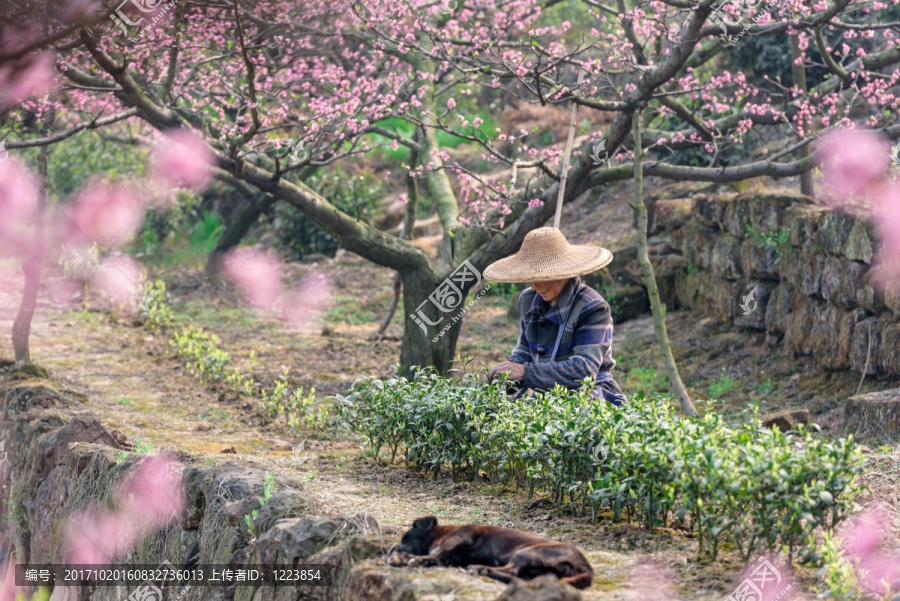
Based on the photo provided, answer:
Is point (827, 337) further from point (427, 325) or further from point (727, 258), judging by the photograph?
point (427, 325)

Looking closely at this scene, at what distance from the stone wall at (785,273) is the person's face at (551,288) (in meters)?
3.62

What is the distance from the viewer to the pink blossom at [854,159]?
8750 millimetres

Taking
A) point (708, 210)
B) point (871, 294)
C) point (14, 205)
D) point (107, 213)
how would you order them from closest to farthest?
1. point (871, 294)
2. point (708, 210)
3. point (14, 205)
4. point (107, 213)

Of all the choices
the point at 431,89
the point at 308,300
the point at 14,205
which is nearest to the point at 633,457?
the point at 431,89

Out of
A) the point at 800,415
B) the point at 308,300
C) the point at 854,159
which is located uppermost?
the point at 854,159

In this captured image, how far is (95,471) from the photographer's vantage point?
5.97 meters

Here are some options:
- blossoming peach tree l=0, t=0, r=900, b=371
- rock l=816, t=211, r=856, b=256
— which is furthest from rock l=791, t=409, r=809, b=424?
blossoming peach tree l=0, t=0, r=900, b=371

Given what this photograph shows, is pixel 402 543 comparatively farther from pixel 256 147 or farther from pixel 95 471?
pixel 256 147

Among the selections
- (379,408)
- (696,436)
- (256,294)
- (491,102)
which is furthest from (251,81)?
(491,102)

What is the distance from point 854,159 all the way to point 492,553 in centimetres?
754

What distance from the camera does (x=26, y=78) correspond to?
8.47 meters

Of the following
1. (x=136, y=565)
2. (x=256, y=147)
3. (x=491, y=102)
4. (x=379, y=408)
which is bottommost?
(x=136, y=565)

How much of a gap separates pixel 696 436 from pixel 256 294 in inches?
491

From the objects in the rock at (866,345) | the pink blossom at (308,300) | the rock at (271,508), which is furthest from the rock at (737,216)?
the rock at (271,508)
